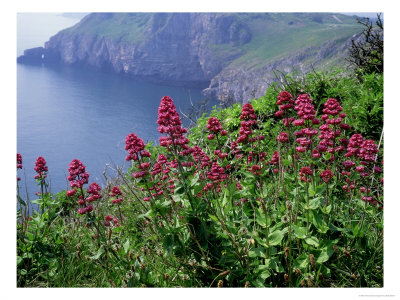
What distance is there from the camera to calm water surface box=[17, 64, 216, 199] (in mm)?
10406

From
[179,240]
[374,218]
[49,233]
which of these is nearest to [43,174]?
[49,233]

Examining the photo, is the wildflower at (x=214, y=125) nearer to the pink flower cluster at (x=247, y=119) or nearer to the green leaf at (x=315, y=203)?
the pink flower cluster at (x=247, y=119)

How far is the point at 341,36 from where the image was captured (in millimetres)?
11180

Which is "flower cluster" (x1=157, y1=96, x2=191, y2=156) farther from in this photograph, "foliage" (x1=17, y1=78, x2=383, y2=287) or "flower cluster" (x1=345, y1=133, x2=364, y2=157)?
"flower cluster" (x1=345, y1=133, x2=364, y2=157)

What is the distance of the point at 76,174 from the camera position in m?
3.04

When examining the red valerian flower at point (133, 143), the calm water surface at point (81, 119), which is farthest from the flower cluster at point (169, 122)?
the calm water surface at point (81, 119)

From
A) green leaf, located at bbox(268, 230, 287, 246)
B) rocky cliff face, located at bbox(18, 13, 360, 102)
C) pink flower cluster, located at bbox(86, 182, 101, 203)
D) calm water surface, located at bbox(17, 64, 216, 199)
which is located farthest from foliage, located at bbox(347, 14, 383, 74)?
pink flower cluster, located at bbox(86, 182, 101, 203)

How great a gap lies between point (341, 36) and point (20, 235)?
1146cm

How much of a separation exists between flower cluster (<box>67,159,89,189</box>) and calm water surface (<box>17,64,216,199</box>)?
5.68 ft

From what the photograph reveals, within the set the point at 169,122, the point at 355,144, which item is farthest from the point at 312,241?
the point at 169,122

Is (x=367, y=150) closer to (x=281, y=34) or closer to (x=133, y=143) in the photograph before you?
(x=133, y=143)

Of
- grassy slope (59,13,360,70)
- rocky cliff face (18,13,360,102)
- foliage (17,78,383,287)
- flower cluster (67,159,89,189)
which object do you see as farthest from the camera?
rocky cliff face (18,13,360,102)
